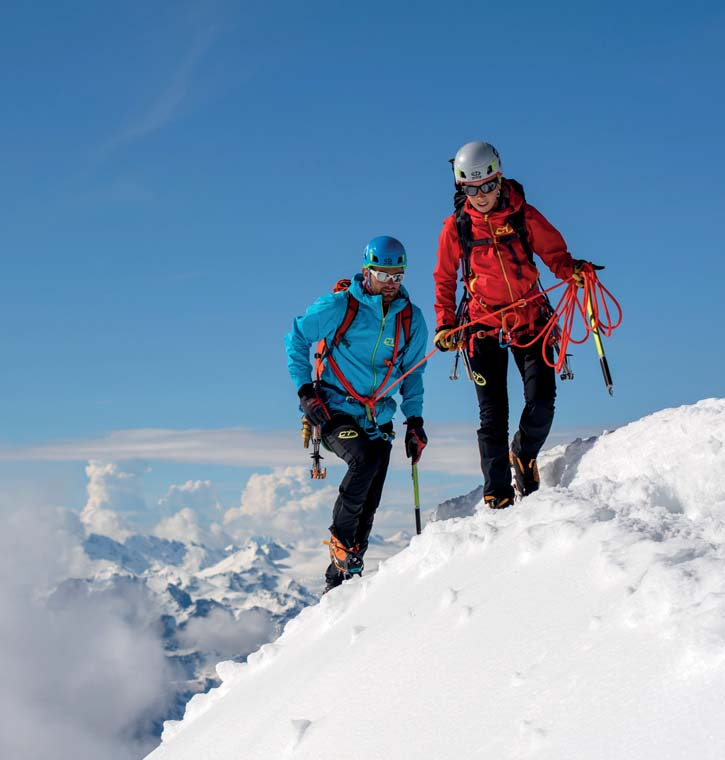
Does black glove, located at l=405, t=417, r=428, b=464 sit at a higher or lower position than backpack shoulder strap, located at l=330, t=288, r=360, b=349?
lower

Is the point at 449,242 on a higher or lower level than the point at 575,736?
higher

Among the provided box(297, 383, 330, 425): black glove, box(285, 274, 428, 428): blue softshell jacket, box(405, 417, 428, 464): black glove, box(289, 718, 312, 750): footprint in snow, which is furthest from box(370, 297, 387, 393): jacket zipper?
box(289, 718, 312, 750): footprint in snow

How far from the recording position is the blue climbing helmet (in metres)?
9.24

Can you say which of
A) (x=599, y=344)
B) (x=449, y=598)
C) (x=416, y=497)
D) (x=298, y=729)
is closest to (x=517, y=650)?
(x=449, y=598)

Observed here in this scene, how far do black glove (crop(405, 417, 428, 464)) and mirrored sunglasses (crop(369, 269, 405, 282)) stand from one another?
69.3 inches

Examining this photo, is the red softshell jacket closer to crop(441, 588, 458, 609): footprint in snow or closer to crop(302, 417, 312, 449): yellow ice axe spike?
crop(302, 417, 312, 449): yellow ice axe spike

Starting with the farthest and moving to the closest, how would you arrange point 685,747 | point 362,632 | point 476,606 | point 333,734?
point 362,632 < point 476,606 < point 333,734 < point 685,747

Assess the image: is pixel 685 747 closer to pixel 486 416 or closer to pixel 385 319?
pixel 486 416

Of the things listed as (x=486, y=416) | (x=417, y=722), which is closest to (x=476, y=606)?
(x=417, y=722)

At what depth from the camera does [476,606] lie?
5.15m

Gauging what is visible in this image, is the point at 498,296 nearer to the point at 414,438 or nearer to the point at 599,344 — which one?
the point at 599,344

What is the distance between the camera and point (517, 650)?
4.43m

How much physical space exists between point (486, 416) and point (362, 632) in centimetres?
345

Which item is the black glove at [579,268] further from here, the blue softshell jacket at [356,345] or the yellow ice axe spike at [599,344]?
the blue softshell jacket at [356,345]
